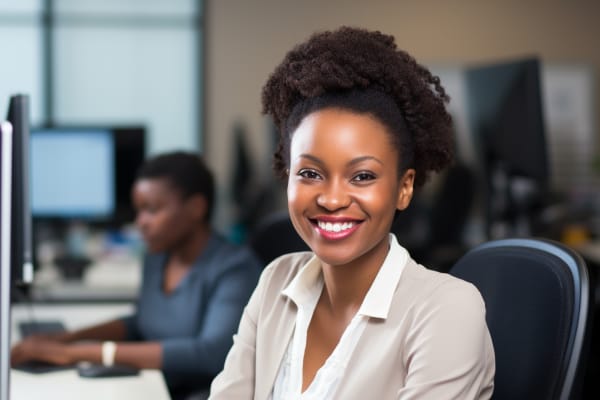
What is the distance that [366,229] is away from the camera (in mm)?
1192

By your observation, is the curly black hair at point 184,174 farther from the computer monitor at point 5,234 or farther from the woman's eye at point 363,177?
the computer monitor at point 5,234

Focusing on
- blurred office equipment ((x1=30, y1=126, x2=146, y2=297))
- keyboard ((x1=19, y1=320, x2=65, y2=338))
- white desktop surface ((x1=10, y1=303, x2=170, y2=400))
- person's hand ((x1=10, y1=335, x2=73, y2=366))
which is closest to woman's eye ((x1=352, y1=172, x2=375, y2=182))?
white desktop surface ((x1=10, y1=303, x2=170, y2=400))

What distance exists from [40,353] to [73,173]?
1.34 metres

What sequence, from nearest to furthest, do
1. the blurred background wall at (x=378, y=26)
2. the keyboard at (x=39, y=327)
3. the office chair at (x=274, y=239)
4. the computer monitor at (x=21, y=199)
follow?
the computer monitor at (x=21, y=199) → the office chair at (x=274, y=239) → the keyboard at (x=39, y=327) → the blurred background wall at (x=378, y=26)

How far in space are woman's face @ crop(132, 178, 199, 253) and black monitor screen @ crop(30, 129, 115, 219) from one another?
100 centimetres

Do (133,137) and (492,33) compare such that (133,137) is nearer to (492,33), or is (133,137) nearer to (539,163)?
(539,163)

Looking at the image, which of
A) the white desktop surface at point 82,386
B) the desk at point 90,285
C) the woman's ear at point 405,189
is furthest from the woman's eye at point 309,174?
the desk at point 90,285

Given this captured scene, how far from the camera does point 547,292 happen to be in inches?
50.8

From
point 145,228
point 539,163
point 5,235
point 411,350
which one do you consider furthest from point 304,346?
point 539,163

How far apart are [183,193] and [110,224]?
110cm

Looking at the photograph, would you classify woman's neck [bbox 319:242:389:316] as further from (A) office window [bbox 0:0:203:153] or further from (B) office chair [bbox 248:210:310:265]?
(A) office window [bbox 0:0:203:153]

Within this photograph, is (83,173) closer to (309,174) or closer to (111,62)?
(309,174)

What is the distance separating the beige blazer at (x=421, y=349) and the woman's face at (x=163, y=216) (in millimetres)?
863

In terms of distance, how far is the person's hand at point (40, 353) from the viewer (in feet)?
6.24
